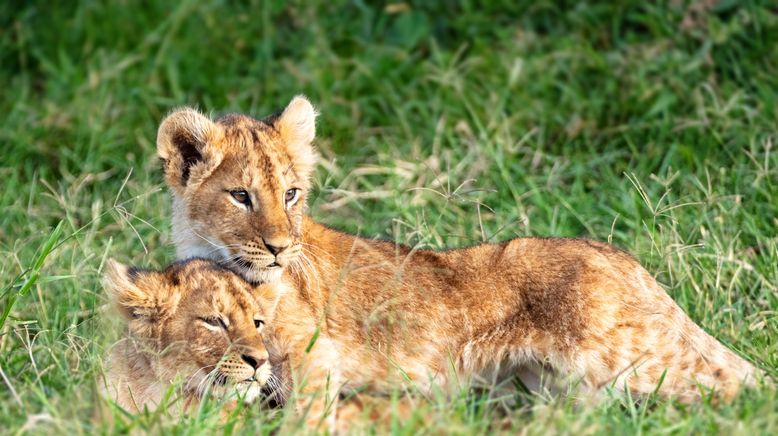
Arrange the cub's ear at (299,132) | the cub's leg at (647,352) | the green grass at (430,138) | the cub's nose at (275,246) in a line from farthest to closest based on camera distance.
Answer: the cub's ear at (299,132)
the green grass at (430,138)
the cub's nose at (275,246)
the cub's leg at (647,352)

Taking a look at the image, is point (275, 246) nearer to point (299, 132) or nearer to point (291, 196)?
point (291, 196)

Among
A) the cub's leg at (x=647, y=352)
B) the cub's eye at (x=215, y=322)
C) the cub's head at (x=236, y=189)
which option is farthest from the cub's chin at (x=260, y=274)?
the cub's leg at (x=647, y=352)

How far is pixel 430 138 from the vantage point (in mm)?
9500

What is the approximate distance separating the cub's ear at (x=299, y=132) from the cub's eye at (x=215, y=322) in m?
1.15

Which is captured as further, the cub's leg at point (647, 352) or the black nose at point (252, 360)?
the cub's leg at point (647, 352)

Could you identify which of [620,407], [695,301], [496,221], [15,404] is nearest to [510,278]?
[620,407]

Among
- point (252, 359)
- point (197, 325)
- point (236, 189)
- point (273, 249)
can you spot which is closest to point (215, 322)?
point (197, 325)

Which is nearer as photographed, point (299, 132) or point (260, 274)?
point (260, 274)

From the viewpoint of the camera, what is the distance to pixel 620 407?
6.04 meters

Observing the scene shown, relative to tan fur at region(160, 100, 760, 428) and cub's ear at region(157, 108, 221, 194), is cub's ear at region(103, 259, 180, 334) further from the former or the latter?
cub's ear at region(157, 108, 221, 194)

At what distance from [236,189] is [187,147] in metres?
0.46

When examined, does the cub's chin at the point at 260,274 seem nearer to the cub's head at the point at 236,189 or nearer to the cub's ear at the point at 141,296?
the cub's head at the point at 236,189

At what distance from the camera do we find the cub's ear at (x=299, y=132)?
272 inches

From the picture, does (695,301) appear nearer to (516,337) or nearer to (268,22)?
(516,337)
